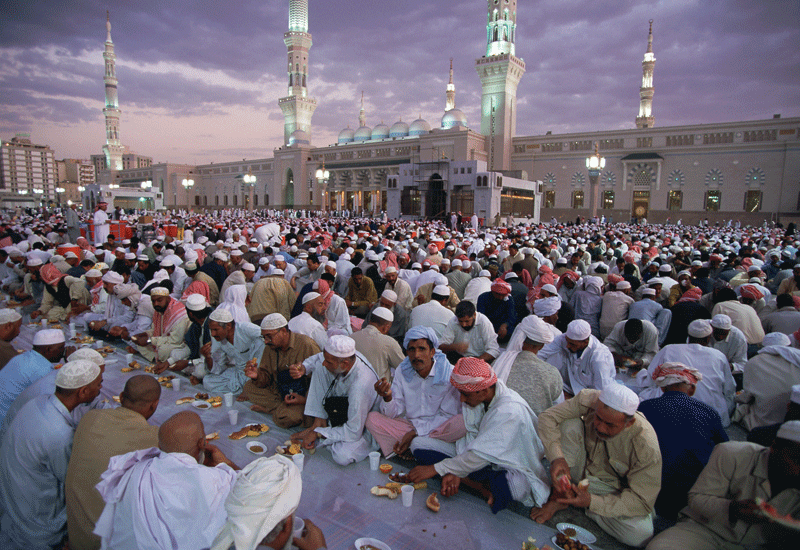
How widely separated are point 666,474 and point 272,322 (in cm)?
255

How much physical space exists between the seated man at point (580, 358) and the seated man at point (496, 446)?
0.98m

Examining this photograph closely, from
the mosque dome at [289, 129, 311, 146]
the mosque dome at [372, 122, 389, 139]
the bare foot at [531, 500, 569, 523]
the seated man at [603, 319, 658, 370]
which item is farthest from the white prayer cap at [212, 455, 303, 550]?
the mosque dome at [289, 129, 311, 146]

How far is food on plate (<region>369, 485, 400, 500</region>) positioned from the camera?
2.48m

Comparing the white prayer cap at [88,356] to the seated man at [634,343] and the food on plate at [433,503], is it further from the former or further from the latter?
the seated man at [634,343]

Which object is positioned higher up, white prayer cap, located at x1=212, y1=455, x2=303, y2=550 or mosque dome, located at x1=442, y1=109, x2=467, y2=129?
mosque dome, located at x1=442, y1=109, x2=467, y2=129

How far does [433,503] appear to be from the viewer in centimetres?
238

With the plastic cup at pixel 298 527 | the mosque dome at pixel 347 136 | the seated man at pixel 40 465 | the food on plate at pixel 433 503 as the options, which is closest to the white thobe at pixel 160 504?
the plastic cup at pixel 298 527

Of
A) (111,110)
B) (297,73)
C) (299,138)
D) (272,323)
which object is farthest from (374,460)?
(111,110)

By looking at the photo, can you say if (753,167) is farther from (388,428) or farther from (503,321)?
(388,428)

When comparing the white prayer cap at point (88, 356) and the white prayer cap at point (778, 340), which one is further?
the white prayer cap at point (778, 340)

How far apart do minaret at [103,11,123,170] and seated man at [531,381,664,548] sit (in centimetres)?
5748

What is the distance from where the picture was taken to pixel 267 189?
4431 cm

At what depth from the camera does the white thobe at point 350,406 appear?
112 inches

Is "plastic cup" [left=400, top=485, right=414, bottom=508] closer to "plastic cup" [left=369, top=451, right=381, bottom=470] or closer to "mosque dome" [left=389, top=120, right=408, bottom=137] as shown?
"plastic cup" [left=369, top=451, right=381, bottom=470]
